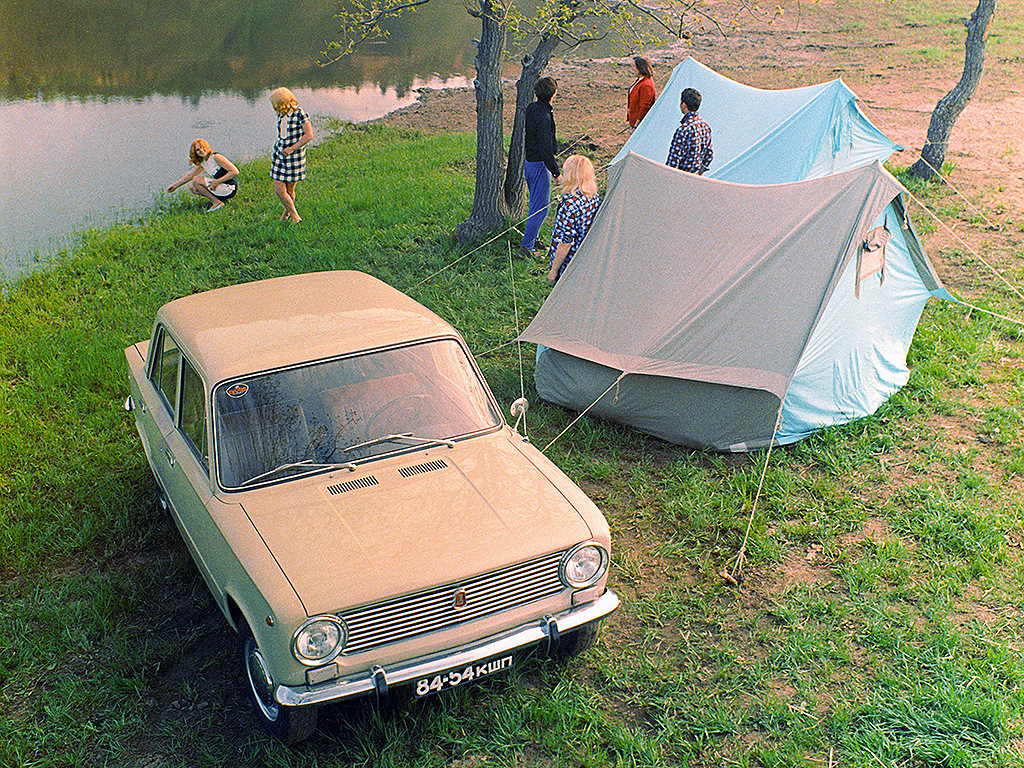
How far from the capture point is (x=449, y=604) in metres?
3.64

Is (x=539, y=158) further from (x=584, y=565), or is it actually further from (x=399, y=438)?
(x=584, y=565)

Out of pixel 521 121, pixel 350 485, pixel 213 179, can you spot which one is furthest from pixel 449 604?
pixel 213 179

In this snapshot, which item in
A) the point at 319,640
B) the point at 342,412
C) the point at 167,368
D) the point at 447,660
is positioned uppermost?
the point at 342,412

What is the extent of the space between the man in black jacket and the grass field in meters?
2.05

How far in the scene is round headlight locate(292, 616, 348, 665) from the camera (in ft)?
11.1

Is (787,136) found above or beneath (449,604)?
above

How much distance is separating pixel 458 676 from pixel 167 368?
254 centimetres

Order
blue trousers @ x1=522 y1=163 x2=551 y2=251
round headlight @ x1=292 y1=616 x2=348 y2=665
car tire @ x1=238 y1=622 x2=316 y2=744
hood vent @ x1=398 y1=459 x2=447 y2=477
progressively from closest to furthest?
round headlight @ x1=292 y1=616 x2=348 y2=665
car tire @ x1=238 y1=622 x2=316 y2=744
hood vent @ x1=398 y1=459 x2=447 y2=477
blue trousers @ x1=522 y1=163 x2=551 y2=251

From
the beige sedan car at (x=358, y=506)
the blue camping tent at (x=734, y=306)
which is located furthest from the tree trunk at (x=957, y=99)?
the beige sedan car at (x=358, y=506)

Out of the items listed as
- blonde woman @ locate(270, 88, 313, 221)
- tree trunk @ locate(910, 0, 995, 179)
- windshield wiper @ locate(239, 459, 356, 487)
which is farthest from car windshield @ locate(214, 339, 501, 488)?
tree trunk @ locate(910, 0, 995, 179)

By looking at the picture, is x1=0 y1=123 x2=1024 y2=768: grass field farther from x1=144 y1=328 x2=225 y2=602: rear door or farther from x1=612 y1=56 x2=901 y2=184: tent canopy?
x1=612 y1=56 x2=901 y2=184: tent canopy

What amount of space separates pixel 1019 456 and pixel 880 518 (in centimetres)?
138

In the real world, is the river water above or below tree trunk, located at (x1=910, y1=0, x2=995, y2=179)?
below

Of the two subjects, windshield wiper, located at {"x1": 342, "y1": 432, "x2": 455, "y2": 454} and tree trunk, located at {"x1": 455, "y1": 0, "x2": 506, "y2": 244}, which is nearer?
windshield wiper, located at {"x1": 342, "y1": 432, "x2": 455, "y2": 454}
